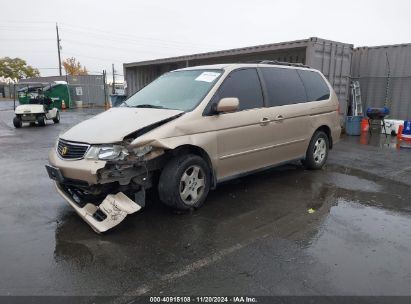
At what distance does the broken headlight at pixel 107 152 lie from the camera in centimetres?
387

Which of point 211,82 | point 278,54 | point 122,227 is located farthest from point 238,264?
point 278,54

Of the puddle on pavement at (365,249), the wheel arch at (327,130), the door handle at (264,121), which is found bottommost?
the puddle on pavement at (365,249)

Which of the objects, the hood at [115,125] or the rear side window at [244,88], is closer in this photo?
the hood at [115,125]

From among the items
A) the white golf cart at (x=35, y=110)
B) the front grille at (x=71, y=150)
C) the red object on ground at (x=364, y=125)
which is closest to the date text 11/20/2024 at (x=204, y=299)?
the front grille at (x=71, y=150)

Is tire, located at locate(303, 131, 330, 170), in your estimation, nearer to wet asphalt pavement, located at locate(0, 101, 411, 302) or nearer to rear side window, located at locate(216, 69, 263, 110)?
wet asphalt pavement, located at locate(0, 101, 411, 302)

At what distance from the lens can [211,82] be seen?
4891 millimetres

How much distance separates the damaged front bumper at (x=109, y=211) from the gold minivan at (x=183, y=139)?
0.01 meters

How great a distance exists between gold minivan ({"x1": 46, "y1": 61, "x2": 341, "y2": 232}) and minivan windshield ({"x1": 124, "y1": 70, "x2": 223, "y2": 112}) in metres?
0.02

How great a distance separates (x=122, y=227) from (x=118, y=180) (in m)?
0.60

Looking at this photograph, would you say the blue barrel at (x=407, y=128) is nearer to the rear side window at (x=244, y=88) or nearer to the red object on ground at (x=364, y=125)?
the red object on ground at (x=364, y=125)

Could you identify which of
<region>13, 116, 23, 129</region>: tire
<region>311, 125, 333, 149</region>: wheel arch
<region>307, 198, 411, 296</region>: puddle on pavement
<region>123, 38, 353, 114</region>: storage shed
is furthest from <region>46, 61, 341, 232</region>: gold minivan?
<region>13, 116, 23, 129</region>: tire

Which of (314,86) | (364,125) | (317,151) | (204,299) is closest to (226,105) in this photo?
(204,299)

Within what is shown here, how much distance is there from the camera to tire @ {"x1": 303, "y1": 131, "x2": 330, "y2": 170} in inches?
255

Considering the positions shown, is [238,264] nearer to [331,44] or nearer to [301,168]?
[301,168]
